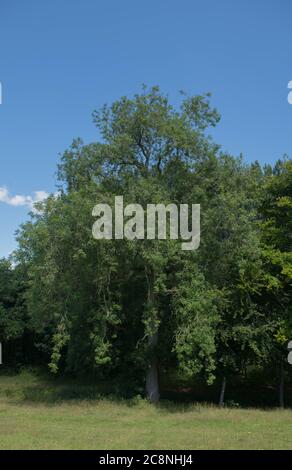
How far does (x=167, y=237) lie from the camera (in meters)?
19.8

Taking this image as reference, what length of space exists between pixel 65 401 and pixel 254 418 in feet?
30.4

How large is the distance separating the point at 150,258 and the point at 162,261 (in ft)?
1.67

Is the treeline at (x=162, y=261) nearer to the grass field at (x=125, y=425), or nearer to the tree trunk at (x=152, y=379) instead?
the tree trunk at (x=152, y=379)

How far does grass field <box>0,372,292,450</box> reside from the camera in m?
12.5

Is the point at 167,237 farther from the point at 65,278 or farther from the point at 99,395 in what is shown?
the point at 99,395

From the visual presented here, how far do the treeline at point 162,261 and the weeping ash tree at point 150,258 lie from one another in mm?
55

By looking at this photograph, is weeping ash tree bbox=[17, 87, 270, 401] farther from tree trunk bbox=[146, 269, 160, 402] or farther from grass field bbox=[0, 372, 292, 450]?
grass field bbox=[0, 372, 292, 450]

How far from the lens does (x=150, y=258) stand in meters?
19.5

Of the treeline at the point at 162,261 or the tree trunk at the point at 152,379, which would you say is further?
the tree trunk at the point at 152,379

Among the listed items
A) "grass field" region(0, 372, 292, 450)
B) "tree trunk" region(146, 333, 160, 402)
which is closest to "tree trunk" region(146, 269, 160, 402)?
"tree trunk" region(146, 333, 160, 402)

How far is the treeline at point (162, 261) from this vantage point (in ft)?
66.8

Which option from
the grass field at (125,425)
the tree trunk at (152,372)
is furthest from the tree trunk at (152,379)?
the grass field at (125,425)

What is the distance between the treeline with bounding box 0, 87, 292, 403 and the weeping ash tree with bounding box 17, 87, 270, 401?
2.2 inches
